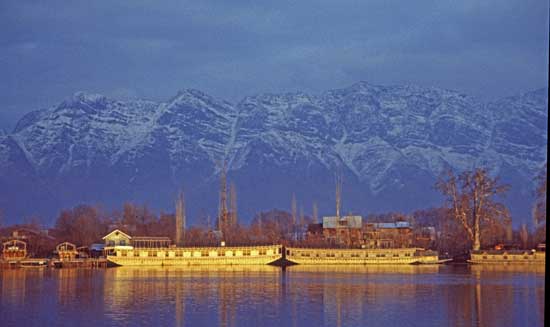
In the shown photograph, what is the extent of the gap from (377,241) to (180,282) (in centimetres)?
4206

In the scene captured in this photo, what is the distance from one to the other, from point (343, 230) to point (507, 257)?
2724 centimetres

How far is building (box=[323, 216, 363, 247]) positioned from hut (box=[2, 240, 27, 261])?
36.1m

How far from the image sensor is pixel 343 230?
362 feet

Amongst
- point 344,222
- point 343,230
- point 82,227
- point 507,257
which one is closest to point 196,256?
point 343,230

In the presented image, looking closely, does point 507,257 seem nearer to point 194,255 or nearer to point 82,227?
point 194,255

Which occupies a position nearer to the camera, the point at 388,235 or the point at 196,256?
the point at 196,256

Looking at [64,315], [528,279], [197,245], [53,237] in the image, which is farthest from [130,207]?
[64,315]

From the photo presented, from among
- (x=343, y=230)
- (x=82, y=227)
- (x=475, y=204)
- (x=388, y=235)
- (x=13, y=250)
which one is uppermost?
(x=475, y=204)

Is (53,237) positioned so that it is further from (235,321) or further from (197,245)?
(235,321)

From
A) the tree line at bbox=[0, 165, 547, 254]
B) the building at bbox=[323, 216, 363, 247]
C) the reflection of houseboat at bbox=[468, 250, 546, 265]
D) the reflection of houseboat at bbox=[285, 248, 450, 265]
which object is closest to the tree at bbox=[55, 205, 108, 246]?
the tree line at bbox=[0, 165, 547, 254]

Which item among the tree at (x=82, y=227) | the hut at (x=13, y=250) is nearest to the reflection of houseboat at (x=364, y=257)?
the hut at (x=13, y=250)

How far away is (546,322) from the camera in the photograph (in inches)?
484

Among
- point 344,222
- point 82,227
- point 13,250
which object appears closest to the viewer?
point 13,250

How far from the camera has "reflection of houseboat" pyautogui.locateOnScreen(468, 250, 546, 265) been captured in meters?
86.3
